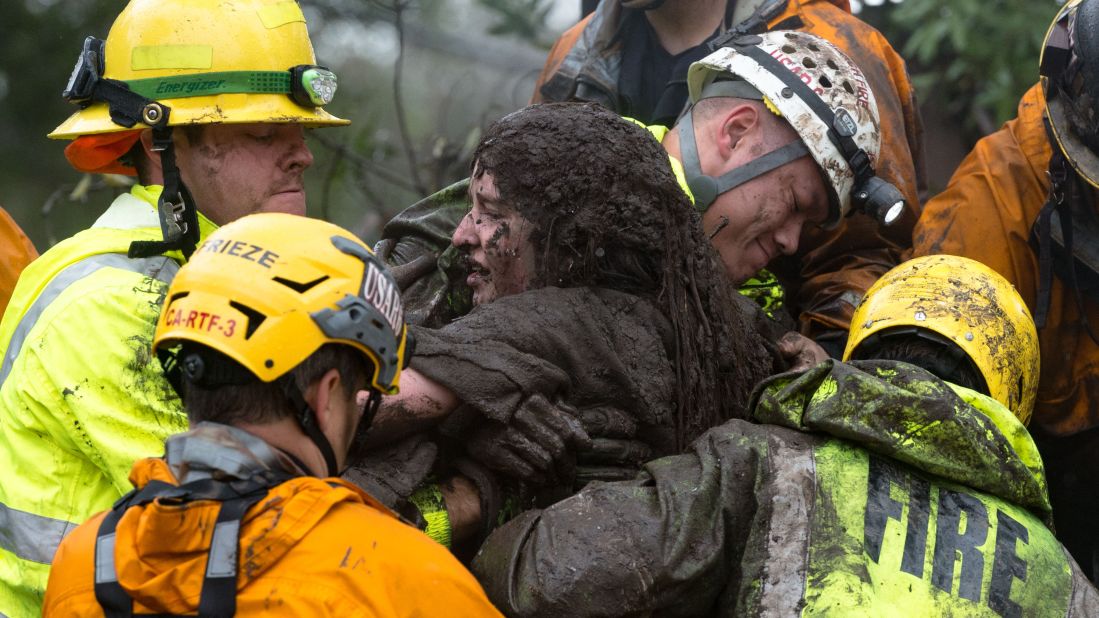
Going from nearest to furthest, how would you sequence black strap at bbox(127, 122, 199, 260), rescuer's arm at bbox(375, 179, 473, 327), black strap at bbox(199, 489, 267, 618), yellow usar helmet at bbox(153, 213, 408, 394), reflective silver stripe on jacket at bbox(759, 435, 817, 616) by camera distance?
black strap at bbox(199, 489, 267, 618), yellow usar helmet at bbox(153, 213, 408, 394), reflective silver stripe on jacket at bbox(759, 435, 817, 616), black strap at bbox(127, 122, 199, 260), rescuer's arm at bbox(375, 179, 473, 327)

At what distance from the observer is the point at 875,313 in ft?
11.1

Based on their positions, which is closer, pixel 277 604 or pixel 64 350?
pixel 277 604

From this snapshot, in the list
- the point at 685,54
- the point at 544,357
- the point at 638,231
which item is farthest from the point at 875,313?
the point at 685,54

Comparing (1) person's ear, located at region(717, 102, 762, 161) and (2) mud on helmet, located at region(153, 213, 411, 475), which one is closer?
(2) mud on helmet, located at region(153, 213, 411, 475)

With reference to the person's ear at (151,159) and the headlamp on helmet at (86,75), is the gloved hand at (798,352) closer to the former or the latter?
the person's ear at (151,159)

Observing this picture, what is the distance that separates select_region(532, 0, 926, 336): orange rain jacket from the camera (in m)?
4.11

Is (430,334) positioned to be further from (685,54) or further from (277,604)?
(685,54)

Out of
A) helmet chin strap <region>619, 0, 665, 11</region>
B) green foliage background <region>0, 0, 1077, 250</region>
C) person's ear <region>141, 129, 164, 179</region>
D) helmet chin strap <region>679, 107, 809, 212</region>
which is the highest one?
Answer: helmet chin strap <region>619, 0, 665, 11</region>

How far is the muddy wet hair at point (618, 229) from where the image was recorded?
289cm

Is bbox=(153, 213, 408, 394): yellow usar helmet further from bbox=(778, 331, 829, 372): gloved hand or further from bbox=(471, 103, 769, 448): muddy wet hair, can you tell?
bbox=(778, 331, 829, 372): gloved hand

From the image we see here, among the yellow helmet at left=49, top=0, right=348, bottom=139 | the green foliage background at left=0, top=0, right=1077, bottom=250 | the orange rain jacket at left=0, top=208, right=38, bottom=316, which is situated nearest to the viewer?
the yellow helmet at left=49, top=0, right=348, bottom=139

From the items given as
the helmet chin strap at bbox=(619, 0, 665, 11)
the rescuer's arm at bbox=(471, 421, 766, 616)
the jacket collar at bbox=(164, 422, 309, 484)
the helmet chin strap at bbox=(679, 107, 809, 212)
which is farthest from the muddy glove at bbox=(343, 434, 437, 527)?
the helmet chin strap at bbox=(619, 0, 665, 11)

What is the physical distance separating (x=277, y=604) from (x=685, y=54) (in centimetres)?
344

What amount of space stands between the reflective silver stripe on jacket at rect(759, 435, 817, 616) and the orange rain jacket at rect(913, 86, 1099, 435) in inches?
74.6
